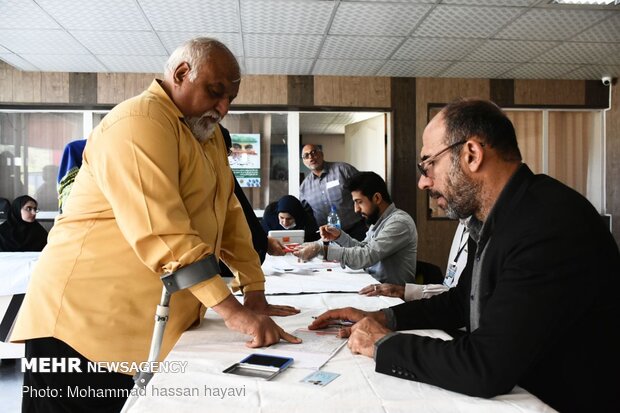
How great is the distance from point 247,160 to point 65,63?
2.30m

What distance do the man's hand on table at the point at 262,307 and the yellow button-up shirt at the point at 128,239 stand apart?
9.2 inches

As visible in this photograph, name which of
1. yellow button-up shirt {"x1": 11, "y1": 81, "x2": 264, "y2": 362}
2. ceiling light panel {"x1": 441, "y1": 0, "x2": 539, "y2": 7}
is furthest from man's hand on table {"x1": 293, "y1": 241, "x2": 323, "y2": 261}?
ceiling light panel {"x1": 441, "y1": 0, "x2": 539, "y2": 7}

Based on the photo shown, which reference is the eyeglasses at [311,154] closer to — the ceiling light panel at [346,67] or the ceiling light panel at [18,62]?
the ceiling light panel at [346,67]

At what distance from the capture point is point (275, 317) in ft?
4.82

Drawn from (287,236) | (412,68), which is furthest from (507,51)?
(287,236)

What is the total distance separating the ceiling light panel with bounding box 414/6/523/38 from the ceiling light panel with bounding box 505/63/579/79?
1.38 m

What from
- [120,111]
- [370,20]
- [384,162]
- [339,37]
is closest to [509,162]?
[120,111]

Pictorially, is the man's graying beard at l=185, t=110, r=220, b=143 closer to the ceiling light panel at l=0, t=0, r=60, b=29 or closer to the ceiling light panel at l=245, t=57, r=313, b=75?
the ceiling light panel at l=0, t=0, r=60, b=29

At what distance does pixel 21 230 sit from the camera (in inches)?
201

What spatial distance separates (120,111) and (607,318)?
119 cm

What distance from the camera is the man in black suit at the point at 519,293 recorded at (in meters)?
0.91

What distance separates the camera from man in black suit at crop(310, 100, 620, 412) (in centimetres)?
91

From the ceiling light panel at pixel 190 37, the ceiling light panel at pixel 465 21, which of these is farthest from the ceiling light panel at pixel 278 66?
the ceiling light panel at pixel 465 21

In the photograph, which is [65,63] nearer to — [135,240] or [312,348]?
[135,240]
